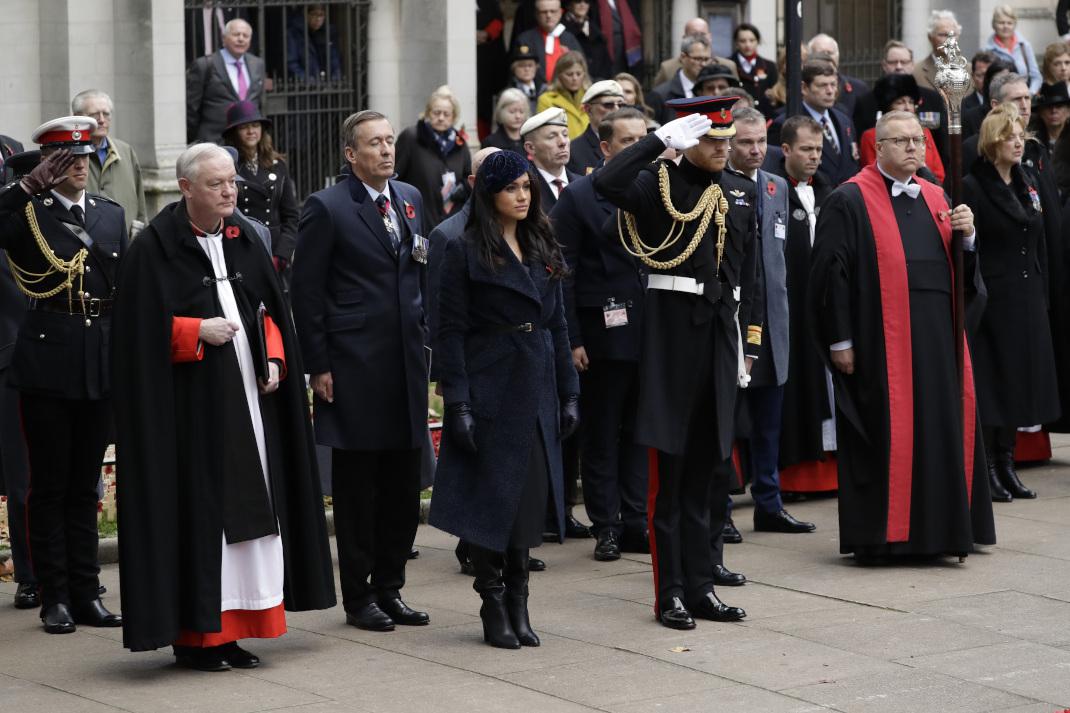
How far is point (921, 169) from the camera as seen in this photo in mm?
10711

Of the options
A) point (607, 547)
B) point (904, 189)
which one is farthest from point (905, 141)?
point (607, 547)

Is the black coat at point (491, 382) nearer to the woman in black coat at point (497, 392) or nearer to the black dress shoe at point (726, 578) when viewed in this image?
the woman in black coat at point (497, 392)

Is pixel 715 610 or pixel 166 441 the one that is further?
pixel 715 610

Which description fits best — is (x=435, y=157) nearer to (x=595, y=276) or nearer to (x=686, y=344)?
(x=595, y=276)

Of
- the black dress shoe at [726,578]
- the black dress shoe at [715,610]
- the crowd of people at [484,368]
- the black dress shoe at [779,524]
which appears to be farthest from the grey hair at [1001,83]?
the black dress shoe at [715,610]

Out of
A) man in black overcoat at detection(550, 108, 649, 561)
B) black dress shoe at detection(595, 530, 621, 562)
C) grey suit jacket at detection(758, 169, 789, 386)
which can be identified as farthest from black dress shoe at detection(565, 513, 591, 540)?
grey suit jacket at detection(758, 169, 789, 386)

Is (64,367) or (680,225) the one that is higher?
(680,225)

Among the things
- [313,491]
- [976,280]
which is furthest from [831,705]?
[976,280]

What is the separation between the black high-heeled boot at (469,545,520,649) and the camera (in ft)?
26.7

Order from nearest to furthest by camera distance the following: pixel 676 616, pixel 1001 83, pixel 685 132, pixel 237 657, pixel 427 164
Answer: pixel 237 657 < pixel 685 132 < pixel 676 616 < pixel 1001 83 < pixel 427 164

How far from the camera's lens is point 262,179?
12.3 metres

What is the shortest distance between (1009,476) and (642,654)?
421 centimetres

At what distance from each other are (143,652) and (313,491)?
3.00ft

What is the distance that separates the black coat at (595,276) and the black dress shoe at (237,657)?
2.66 metres
